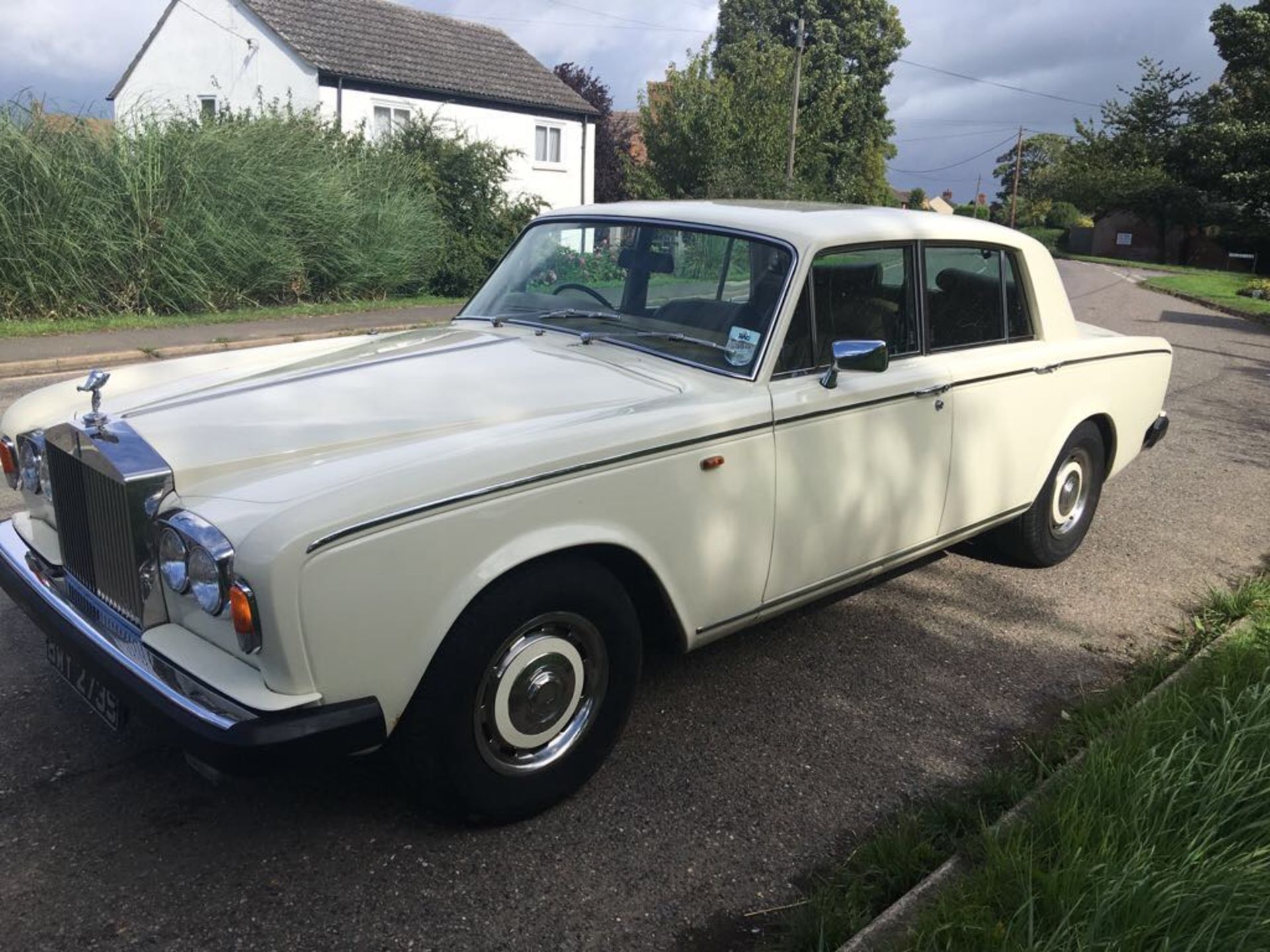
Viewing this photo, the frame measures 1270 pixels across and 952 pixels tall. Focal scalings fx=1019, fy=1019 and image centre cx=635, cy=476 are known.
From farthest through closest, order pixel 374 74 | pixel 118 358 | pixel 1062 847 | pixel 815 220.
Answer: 1. pixel 374 74
2. pixel 118 358
3. pixel 815 220
4. pixel 1062 847

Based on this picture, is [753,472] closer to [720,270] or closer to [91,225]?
[720,270]

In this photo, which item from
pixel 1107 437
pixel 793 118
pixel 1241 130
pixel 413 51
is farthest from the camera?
pixel 1241 130

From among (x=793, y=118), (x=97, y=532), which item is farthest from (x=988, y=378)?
(x=793, y=118)

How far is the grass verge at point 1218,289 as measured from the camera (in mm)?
19703

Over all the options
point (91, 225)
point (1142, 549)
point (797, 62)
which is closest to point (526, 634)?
point (1142, 549)

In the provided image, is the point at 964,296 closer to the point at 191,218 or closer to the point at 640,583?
the point at 640,583

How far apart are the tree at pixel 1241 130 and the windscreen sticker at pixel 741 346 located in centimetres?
3729

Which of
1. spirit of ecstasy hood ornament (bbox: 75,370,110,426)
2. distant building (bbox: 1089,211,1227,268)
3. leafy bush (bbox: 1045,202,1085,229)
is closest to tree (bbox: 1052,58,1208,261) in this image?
distant building (bbox: 1089,211,1227,268)

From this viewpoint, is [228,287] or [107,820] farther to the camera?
[228,287]

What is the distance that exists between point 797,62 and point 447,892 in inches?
1152

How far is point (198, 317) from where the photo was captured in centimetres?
1303

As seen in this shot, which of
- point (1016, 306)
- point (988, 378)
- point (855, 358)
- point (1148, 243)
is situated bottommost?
point (988, 378)

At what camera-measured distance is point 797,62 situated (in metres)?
28.5

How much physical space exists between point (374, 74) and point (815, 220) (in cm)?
2239
